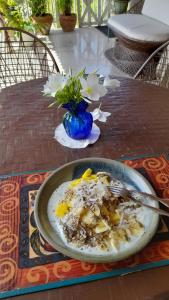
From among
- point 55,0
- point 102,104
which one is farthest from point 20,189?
point 55,0

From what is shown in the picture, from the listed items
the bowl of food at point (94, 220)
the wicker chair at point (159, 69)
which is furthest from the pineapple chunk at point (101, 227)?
the wicker chair at point (159, 69)

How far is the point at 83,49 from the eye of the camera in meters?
3.93

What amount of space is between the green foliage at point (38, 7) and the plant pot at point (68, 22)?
349mm

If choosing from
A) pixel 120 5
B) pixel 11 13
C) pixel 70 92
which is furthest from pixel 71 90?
pixel 120 5

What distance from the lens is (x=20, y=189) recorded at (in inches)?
32.1

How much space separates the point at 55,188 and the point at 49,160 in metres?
0.16

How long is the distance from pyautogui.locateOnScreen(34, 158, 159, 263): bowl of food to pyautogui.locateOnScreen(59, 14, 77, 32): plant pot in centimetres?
423

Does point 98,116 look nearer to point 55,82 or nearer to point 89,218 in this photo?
point 55,82

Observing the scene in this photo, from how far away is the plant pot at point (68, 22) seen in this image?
4388mm

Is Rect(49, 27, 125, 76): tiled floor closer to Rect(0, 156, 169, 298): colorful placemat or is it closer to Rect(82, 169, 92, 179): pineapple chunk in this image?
Rect(82, 169, 92, 179): pineapple chunk

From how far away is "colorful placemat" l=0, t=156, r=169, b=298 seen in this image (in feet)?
1.94

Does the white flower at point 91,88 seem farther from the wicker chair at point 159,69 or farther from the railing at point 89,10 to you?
the railing at point 89,10

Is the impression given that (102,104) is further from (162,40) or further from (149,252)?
(162,40)

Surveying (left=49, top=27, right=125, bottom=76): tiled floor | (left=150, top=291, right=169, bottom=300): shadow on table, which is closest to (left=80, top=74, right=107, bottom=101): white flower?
(left=150, top=291, right=169, bottom=300): shadow on table
